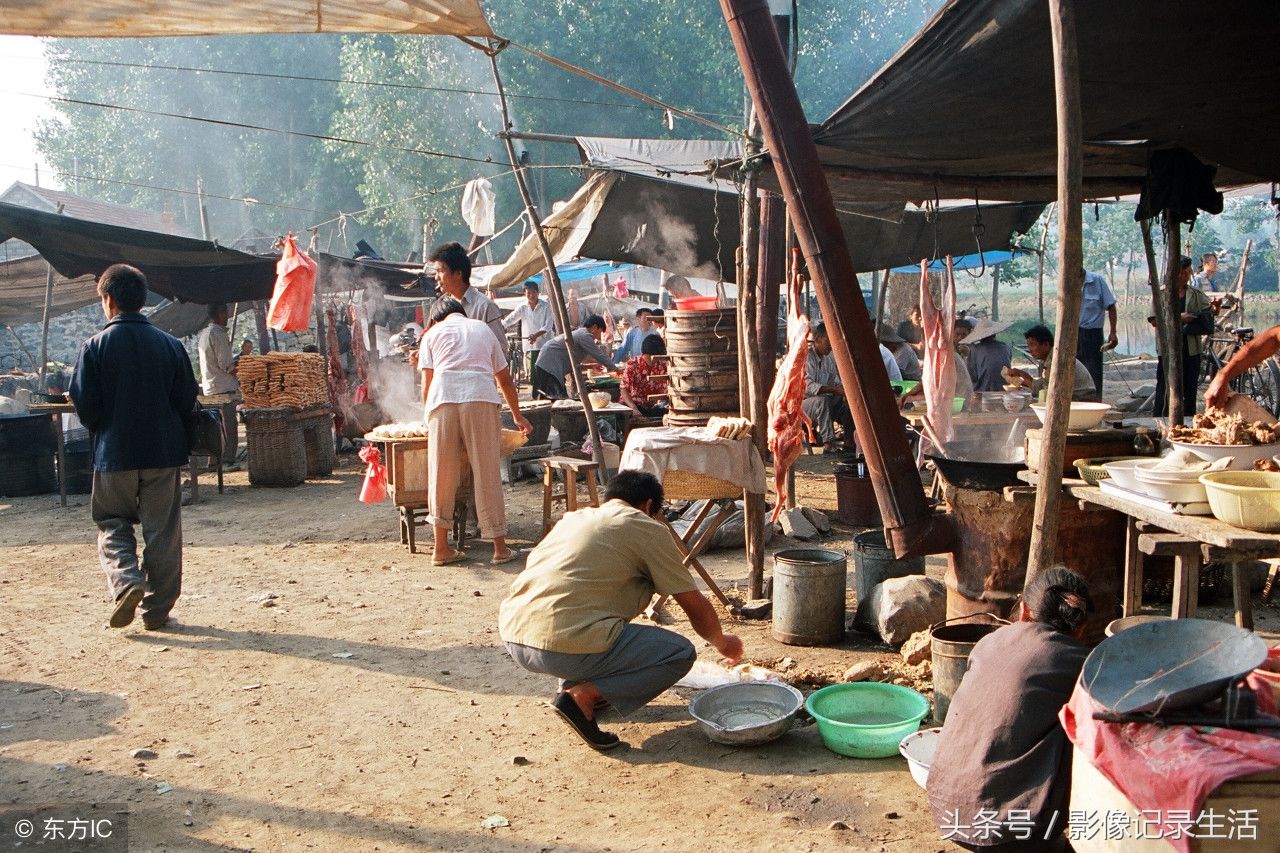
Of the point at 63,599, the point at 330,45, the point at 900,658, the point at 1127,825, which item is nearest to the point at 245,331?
the point at 330,45

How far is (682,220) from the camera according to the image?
34.3 ft

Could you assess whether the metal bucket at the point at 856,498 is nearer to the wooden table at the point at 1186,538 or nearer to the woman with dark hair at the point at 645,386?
the woman with dark hair at the point at 645,386

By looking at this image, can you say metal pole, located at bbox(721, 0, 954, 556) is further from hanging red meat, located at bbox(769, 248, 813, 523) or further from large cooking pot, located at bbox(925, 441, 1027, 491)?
hanging red meat, located at bbox(769, 248, 813, 523)

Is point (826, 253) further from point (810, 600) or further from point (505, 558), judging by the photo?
point (505, 558)

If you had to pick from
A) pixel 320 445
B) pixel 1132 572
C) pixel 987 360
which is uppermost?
pixel 987 360

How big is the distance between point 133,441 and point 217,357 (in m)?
6.75

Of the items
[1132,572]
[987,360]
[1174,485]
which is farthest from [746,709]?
[987,360]

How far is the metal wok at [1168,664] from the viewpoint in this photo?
2654mm

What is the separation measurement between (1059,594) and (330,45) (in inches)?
1997

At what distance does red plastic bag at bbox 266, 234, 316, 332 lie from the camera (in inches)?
453

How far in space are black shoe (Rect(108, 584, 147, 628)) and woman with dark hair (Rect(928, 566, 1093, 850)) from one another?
4869 mm

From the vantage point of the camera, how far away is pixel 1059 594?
3330mm

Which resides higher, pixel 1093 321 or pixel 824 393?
pixel 1093 321

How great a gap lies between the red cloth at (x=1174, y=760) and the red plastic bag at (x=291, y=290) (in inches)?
413
